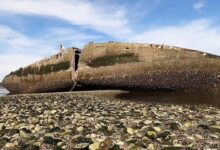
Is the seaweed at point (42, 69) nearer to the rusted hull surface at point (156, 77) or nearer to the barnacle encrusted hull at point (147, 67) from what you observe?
the barnacle encrusted hull at point (147, 67)

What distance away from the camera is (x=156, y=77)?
635 inches

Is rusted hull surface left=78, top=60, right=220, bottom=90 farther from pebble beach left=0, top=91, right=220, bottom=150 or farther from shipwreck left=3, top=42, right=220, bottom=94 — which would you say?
pebble beach left=0, top=91, right=220, bottom=150

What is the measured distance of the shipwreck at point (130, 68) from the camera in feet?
50.7

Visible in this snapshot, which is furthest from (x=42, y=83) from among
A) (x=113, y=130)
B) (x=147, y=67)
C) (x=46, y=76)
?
(x=113, y=130)

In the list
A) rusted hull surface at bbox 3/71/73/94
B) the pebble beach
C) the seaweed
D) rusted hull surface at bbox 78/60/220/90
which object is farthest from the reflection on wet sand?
the seaweed

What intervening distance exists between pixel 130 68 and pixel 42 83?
6862 millimetres

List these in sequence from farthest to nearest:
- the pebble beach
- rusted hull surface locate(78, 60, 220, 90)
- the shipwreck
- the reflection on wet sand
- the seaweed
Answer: the seaweed, the shipwreck, rusted hull surface locate(78, 60, 220, 90), the reflection on wet sand, the pebble beach

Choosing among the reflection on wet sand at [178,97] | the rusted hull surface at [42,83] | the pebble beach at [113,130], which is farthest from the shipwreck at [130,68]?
the pebble beach at [113,130]

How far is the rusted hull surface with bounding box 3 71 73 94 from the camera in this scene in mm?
19953

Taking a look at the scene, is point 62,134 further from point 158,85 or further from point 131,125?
point 158,85

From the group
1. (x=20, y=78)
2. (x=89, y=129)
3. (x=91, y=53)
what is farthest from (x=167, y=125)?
(x=20, y=78)

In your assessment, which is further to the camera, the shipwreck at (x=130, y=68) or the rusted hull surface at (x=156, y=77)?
the shipwreck at (x=130, y=68)

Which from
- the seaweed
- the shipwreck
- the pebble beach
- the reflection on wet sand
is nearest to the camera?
the pebble beach

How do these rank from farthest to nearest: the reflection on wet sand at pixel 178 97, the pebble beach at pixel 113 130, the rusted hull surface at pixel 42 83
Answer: the rusted hull surface at pixel 42 83, the reflection on wet sand at pixel 178 97, the pebble beach at pixel 113 130
